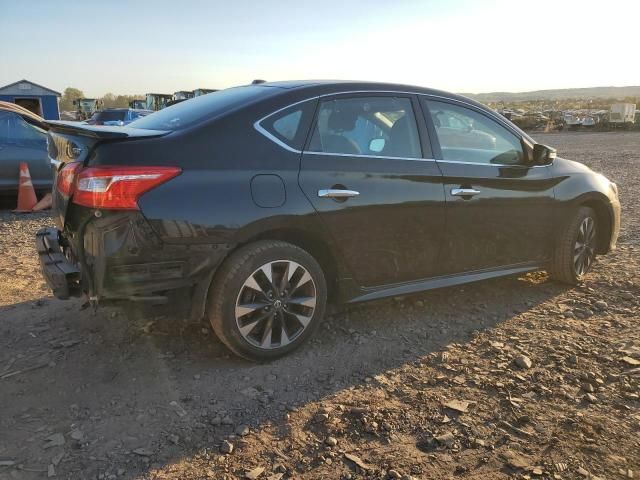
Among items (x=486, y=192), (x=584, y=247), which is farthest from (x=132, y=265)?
(x=584, y=247)

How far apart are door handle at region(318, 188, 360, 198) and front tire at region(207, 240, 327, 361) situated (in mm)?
375

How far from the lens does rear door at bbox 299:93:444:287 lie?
3463 millimetres

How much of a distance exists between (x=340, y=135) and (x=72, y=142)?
1629 millimetres

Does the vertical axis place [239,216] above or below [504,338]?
above

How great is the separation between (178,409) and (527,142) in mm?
3435

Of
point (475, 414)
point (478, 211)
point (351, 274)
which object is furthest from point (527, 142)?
point (475, 414)

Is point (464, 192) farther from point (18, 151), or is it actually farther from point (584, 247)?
point (18, 151)

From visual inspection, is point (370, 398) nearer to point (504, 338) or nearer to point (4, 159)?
point (504, 338)

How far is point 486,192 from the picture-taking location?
4168 mm

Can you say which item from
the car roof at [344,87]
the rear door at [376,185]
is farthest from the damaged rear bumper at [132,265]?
the car roof at [344,87]

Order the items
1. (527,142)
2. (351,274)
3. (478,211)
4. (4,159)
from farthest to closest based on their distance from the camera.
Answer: (4,159) → (527,142) → (478,211) → (351,274)

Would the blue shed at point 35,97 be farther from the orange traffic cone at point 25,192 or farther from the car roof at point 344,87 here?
the car roof at point 344,87

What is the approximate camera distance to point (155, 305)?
3.06 metres

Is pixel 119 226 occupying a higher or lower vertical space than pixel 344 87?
lower
